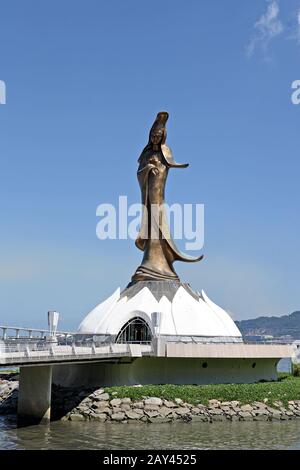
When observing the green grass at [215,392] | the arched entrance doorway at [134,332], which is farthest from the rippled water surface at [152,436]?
Answer: the arched entrance doorway at [134,332]

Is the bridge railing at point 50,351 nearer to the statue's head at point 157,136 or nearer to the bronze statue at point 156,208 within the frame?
the bronze statue at point 156,208

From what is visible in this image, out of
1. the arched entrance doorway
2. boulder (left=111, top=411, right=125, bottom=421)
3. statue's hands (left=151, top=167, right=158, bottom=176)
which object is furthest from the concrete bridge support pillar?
statue's hands (left=151, top=167, right=158, bottom=176)

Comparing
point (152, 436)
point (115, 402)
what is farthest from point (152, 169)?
point (152, 436)

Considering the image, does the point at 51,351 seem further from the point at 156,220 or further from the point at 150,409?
the point at 156,220

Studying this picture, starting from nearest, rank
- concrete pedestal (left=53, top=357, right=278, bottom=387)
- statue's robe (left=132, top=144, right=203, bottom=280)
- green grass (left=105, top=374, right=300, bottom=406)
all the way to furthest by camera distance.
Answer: green grass (left=105, top=374, right=300, bottom=406) < concrete pedestal (left=53, top=357, right=278, bottom=387) < statue's robe (left=132, top=144, right=203, bottom=280)

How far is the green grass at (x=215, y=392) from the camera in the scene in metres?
27.6

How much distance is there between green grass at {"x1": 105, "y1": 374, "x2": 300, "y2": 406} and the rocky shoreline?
0.78 ft

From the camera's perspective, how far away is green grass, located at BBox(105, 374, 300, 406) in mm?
27625

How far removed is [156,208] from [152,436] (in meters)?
15.2

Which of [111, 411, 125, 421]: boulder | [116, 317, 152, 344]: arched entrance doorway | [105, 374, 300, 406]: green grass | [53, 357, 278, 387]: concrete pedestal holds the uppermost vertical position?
[116, 317, 152, 344]: arched entrance doorway

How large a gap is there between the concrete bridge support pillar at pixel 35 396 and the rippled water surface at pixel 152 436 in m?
0.58

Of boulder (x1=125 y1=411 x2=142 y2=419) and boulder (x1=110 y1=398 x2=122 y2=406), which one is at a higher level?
boulder (x1=110 y1=398 x2=122 y2=406)

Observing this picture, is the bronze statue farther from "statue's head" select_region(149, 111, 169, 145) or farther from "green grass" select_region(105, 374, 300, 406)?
"green grass" select_region(105, 374, 300, 406)

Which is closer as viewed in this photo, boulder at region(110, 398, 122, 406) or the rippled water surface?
the rippled water surface
